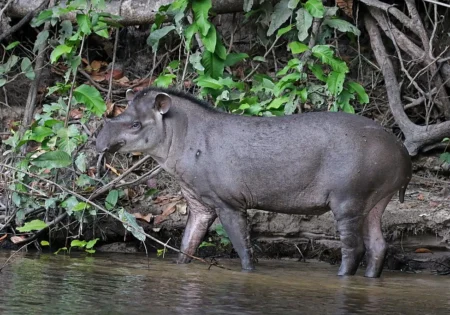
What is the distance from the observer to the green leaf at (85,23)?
9.49 meters

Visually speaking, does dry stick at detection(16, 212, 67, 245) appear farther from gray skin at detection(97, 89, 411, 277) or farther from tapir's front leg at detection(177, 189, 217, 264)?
tapir's front leg at detection(177, 189, 217, 264)

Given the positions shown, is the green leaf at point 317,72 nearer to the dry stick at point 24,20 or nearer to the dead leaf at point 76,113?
the dead leaf at point 76,113

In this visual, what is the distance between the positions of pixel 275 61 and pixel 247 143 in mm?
2796

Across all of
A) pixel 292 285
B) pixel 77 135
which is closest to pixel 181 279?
pixel 292 285

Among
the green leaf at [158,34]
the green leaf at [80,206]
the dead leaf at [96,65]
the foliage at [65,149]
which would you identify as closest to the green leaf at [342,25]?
the green leaf at [158,34]

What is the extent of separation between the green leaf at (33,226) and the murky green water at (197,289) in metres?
0.45

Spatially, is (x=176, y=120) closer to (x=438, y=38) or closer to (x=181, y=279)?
(x=181, y=279)

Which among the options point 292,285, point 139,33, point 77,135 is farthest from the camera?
point 139,33

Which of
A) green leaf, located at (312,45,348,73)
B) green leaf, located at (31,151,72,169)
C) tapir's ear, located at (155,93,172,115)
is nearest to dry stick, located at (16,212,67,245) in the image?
green leaf, located at (31,151,72,169)

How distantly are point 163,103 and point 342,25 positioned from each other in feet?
8.75

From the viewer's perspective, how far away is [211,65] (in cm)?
1008

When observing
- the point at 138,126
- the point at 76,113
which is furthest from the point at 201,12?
the point at 76,113

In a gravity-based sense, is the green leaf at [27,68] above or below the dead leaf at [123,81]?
below

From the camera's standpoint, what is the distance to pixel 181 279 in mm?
7355
